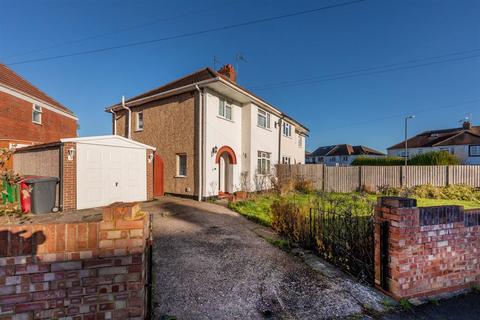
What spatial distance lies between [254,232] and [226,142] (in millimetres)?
7346

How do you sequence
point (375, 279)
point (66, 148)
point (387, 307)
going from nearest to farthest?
point (387, 307), point (375, 279), point (66, 148)

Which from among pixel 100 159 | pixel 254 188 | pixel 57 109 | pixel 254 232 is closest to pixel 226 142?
pixel 254 188

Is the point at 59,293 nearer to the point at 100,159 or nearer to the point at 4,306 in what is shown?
the point at 4,306

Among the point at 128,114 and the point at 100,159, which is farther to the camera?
the point at 128,114

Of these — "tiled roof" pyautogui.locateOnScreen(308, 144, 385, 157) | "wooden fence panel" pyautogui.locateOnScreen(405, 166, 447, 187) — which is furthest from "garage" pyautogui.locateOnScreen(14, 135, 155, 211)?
"tiled roof" pyautogui.locateOnScreen(308, 144, 385, 157)

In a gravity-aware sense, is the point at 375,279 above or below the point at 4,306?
below

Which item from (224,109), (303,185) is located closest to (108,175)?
(224,109)

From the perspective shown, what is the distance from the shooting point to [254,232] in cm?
647

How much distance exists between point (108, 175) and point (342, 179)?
1459 cm

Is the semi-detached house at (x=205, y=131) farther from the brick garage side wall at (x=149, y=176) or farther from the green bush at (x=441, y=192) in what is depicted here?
the green bush at (x=441, y=192)

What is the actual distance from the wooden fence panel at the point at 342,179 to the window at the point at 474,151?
33.1 m

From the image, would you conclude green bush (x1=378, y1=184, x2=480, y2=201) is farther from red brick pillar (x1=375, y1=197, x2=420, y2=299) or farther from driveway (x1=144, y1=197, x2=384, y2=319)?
driveway (x1=144, y1=197, x2=384, y2=319)

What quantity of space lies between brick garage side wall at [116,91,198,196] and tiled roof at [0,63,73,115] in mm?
9777

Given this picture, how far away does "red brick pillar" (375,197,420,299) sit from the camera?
127 inches
